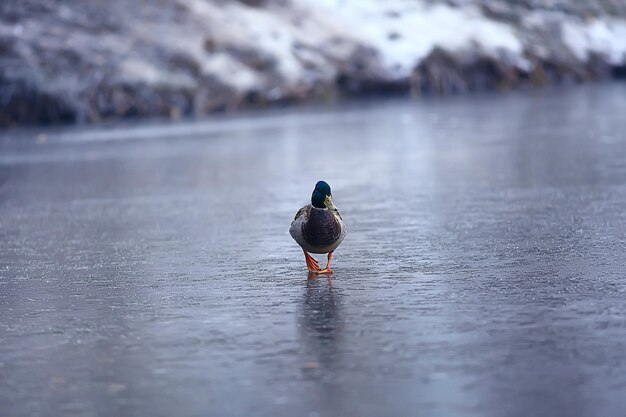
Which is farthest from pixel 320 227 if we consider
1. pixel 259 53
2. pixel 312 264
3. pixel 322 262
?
pixel 259 53

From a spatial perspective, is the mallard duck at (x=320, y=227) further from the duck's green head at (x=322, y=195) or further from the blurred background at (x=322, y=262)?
the blurred background at (x=322, y=262)

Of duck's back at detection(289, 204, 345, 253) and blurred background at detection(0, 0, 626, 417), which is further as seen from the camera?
duck's back at detection(289, 204, 345, 253)

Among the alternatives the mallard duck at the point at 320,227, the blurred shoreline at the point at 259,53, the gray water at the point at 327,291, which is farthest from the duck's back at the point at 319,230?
the blurred shoreline at the point at 259,53

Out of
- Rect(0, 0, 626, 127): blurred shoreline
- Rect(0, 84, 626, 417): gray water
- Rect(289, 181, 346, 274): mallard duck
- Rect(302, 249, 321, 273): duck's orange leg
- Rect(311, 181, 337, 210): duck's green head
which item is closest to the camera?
Rect(0, 84, 626, 417): gray water

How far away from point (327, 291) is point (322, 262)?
135 centimetres

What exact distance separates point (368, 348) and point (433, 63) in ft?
128

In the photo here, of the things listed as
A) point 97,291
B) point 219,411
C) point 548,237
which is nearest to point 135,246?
point 97,291

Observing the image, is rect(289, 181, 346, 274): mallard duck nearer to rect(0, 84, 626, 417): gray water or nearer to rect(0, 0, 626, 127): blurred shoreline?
rect(0, 84, 626, 417): gray water

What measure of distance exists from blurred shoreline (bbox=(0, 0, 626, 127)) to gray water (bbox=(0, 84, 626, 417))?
1926 centimetres

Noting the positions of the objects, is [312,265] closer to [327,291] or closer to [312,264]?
[312,264]

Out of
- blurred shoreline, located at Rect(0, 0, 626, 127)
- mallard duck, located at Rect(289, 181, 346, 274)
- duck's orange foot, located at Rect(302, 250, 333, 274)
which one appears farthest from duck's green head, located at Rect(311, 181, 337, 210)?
blurred shoreline, located at Rect(0, 0, 626, 127)

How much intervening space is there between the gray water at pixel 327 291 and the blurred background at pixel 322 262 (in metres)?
0.03

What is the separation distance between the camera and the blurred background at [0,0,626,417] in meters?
5.92

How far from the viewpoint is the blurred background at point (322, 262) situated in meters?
5.92
